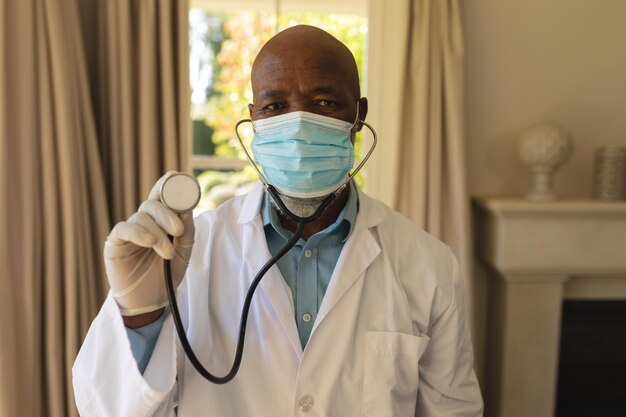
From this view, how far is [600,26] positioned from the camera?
1.84 metres

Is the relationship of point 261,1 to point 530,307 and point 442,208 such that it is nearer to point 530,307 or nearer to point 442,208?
point 442,208

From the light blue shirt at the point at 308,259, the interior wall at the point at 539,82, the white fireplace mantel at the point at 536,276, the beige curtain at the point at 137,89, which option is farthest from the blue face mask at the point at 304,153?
the interior wall at the point at 539,82

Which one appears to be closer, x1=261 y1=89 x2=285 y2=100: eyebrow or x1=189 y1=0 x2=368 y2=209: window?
x1=261 y1=89 x2=285 y2=100: eyebrow

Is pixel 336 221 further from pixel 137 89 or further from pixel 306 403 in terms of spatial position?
pixel 137 89

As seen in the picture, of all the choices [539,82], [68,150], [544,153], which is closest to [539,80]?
[539,82]

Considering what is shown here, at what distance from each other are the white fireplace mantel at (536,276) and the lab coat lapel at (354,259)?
85 centimetres

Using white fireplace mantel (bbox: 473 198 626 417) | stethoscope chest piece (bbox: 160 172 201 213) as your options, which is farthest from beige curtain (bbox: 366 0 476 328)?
stethoscope chest piece (bbox: 160 172 201 213)

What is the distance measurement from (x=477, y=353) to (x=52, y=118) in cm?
174

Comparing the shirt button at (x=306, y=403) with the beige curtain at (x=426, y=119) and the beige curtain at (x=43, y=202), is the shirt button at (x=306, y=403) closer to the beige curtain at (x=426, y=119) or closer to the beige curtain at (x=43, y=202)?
the beige curtain at (x=43, y=202)

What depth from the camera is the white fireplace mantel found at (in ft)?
5.48

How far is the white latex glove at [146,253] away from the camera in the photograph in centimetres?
69

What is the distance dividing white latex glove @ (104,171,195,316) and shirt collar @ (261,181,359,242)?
20 cm

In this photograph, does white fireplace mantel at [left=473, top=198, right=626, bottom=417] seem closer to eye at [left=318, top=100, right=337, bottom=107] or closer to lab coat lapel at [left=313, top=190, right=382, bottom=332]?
lab coat lapel at [left=313, top=190, right=382, bottom=332]

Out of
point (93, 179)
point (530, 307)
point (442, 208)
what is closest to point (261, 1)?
point (93, 179)
